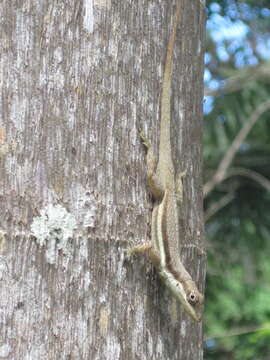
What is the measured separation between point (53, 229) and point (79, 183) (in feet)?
0.57

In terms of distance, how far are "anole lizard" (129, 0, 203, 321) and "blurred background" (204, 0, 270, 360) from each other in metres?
2.33

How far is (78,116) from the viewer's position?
225cm

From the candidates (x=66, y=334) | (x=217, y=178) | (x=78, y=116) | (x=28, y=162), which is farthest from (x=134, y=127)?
(x=217, y=178)

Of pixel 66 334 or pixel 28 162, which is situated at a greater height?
pixel 28 162

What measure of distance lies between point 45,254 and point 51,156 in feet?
1.03

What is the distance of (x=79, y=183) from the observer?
7.25 ft

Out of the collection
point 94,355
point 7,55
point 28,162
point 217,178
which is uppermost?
point 7,55

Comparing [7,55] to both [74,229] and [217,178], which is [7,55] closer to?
[74,229]

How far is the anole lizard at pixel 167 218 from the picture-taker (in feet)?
8.25

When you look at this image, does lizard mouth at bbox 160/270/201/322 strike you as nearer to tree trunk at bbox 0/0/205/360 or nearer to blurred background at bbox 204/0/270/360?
tree trunk at bbox 0/0/205/360

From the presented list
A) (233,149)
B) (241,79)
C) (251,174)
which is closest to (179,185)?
(233,149)

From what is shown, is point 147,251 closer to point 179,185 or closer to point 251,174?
point 179,185

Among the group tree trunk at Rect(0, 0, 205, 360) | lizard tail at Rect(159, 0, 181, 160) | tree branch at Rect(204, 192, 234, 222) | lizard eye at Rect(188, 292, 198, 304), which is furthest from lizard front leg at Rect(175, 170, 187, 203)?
tree branch at Rect(204, 192, 234, 222)

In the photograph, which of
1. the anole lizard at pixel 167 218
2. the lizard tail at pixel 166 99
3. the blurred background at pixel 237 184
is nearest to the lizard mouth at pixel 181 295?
the anole lizard at pixel 167 218
